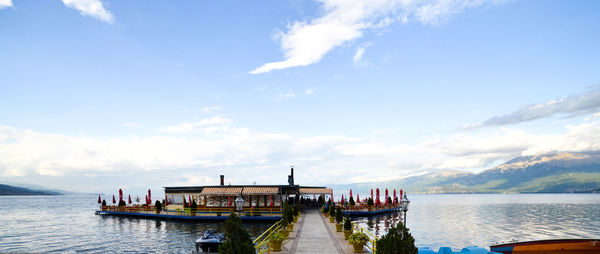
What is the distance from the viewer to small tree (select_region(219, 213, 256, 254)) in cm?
1523

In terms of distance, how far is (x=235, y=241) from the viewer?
15719 mm

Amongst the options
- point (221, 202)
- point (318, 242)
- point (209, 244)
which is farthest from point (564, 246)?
point (221, 202)

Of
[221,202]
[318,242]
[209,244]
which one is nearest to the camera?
[209,244]

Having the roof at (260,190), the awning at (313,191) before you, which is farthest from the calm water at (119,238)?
the awning at (313,191)

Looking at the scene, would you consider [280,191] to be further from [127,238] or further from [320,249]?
[320,249]

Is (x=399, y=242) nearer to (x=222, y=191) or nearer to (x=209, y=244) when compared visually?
(x=209, y=244)

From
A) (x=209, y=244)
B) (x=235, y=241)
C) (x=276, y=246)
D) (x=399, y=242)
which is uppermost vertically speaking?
(x=235, y=241)

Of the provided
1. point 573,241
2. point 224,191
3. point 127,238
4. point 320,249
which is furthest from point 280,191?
point 573,241

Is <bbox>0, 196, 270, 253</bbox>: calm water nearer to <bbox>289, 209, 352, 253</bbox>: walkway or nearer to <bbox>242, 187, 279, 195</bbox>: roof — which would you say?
<bbox>242, 187, 279, 195</bbox>: roof

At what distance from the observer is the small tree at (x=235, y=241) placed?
50.0 feet

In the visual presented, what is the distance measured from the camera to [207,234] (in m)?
26.2

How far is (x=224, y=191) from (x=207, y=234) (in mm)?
29681

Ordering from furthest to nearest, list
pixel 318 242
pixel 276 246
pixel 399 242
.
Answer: pixel 318 242 < pixel 276 246 < pixel 399 242

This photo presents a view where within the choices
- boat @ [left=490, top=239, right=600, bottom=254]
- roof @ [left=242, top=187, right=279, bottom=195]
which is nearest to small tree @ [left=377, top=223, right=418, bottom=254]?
boat @ [left=490, top=239, right=600, bottom=254]
